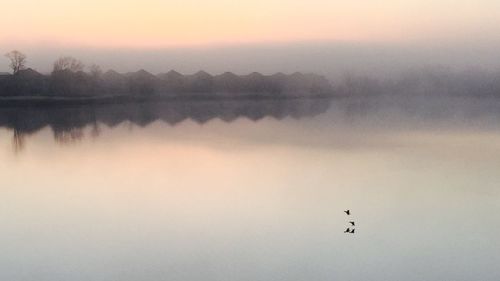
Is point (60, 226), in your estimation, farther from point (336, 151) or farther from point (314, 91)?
point (314, 91)

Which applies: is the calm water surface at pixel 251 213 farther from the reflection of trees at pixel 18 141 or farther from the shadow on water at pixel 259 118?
the shadow on water at pixel 259 118

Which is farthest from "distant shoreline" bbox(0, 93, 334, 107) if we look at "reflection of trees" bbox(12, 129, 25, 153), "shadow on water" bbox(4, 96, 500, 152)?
"reflection of trees" bbox(12, 129, 25, 153)

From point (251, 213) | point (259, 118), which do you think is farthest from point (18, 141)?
point (259, 118)

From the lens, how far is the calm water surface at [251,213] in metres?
2.34

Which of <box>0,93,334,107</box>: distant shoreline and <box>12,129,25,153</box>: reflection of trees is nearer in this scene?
<box>12,129,25,153</box>: reflection of trees

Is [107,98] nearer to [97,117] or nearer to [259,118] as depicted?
[97,117]

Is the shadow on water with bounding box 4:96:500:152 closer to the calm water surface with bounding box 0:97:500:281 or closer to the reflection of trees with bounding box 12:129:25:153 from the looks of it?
the reflection of trees with bounding box 12:129:25:153

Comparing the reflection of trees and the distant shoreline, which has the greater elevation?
the distant shoreline

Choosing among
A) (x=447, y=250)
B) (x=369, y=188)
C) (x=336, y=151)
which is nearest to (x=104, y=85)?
(x=336, y=151)

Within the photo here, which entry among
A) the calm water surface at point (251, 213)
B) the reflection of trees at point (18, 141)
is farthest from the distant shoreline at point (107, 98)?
the calm water surface at point (251, 213)

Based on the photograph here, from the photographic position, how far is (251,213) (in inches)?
123

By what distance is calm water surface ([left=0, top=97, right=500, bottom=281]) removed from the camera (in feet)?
7.67

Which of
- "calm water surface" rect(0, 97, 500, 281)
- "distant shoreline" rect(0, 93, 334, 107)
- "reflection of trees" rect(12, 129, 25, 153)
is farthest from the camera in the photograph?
"distant shoreline" rect(0, 93, 334, 107)

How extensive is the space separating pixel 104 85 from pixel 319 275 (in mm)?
18973
